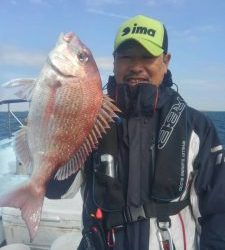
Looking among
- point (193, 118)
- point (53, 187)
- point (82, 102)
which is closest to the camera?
point (82, 102)

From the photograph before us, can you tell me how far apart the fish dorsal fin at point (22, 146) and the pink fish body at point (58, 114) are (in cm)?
3

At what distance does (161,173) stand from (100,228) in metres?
0.59

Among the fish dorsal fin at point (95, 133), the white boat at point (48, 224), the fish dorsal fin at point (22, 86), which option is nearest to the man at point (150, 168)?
the fish dorsal fin at point (95, 133)

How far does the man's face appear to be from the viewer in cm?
284

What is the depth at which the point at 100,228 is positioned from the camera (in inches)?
113

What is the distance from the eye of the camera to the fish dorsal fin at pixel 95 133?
7.79 ft

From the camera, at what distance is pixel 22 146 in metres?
2.42

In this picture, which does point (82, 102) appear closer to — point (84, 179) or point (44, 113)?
point (44, 113)

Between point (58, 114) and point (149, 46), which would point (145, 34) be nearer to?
point (149, 46)

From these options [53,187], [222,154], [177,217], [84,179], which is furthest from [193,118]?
[53,187]

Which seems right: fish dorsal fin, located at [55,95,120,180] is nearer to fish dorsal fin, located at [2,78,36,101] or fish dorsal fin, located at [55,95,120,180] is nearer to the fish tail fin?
the fish tail fin

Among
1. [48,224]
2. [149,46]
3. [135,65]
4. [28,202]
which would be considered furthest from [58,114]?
[48,224]

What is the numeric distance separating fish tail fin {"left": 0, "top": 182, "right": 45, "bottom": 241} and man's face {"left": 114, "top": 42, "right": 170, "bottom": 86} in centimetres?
101

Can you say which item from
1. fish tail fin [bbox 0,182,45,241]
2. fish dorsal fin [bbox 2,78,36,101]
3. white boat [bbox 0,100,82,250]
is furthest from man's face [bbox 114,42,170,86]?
white boat [bbox 0,100,82,250]
